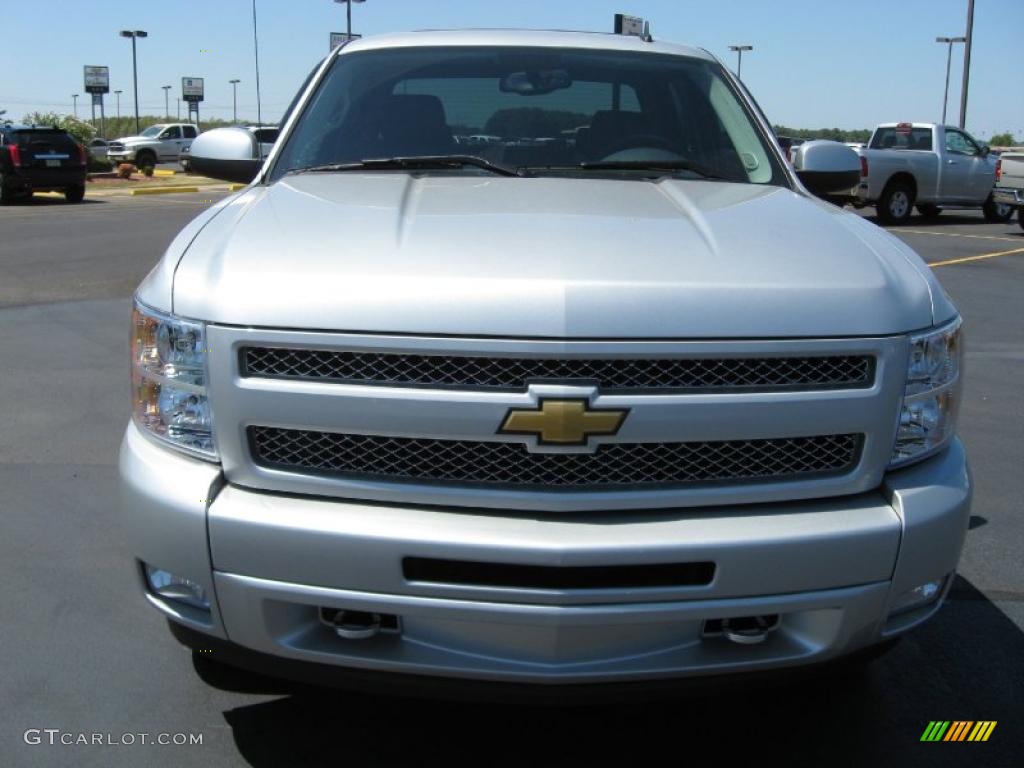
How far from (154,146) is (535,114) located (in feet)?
140

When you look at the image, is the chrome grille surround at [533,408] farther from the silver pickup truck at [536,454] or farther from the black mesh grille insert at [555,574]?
the black mesh grille insert at [555,574]

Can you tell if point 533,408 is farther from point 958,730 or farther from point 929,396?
point 958,730

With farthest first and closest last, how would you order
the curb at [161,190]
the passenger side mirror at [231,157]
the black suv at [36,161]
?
1. the curb at [161,190]
2. the black suv at [36,161]
3. the passenger side mirror at [231,157]

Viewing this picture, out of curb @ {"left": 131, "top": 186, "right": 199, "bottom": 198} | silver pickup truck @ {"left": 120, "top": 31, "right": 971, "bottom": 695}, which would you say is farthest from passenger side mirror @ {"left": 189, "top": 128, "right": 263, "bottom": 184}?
curb @ {"left": 131, "top": 186, "right": 199, "bottom": 198}

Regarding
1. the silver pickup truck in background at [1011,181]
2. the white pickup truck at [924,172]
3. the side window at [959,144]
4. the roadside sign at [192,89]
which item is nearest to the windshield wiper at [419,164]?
the white pickup truck at [924,172]

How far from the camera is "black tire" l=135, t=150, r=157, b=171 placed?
42.2 m

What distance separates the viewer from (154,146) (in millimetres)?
43438

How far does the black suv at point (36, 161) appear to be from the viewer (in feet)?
75.9

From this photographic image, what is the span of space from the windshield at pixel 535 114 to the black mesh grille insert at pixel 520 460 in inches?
57.9

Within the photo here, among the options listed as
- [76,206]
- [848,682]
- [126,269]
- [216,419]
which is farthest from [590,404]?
[76,206]

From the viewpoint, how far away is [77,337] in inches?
320

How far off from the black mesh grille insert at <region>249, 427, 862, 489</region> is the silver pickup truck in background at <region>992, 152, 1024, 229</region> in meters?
19.2

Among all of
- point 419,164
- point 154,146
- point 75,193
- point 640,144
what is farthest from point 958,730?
point 154,146

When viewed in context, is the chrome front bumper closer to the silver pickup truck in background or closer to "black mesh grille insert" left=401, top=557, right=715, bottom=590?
"black mesh grille insert" left=401, top=557, right=715, bottom=590
